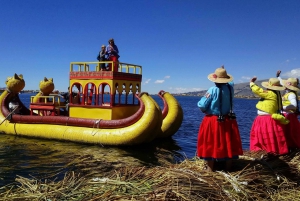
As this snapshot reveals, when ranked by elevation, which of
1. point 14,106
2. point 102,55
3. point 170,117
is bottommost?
point 170,117

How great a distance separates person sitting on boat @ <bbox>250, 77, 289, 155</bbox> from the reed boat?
5302 mm

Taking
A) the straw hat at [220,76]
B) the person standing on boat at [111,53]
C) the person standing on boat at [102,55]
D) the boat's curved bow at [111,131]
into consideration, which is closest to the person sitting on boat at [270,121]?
the straw hat at [220,76]

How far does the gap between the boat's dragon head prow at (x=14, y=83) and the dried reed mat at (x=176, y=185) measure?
451 inches

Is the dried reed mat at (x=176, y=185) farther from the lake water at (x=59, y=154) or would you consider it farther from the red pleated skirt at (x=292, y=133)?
the lake water at (x=59, y=154)

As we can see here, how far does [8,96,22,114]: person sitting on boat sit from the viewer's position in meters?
14.6

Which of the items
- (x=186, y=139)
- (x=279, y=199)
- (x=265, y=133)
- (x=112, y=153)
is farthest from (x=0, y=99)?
(x=279, y=199)

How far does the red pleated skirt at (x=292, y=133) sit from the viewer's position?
261 inches

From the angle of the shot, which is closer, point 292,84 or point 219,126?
point 219,126

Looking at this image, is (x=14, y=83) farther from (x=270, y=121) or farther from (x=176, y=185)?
(x=176, y=185)

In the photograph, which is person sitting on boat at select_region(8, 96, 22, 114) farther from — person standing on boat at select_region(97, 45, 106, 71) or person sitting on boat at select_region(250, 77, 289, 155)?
person sitting on boat at select_region(250, 77, 289, 155)

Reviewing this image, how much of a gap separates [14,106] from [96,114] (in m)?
4.64

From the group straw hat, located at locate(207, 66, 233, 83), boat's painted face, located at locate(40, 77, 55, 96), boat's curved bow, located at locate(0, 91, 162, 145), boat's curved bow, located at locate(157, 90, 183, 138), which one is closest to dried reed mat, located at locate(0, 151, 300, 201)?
straw hat, located at locate(207, 66, 233, 83)

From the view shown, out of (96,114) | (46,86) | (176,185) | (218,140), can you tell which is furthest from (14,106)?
(176,185)

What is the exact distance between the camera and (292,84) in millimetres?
7016
